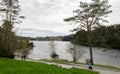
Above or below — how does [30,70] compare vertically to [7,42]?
below

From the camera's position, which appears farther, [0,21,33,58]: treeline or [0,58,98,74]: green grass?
[0,21,33,58]: treeline

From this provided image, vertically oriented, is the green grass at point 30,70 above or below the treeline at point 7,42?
below

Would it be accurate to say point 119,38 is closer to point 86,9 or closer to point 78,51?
point 78,51

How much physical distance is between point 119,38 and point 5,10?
76.6 meters

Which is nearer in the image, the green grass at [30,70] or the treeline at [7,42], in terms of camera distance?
the green grass at [30,70]

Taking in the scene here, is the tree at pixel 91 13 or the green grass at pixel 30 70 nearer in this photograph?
the green grass at pixel 30 70

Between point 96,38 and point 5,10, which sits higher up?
point 5,10

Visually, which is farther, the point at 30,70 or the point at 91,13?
the point at 91,13

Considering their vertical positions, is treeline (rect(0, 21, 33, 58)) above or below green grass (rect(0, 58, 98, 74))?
above

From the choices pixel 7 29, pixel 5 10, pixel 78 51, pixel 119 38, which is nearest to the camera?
pixel 5 10

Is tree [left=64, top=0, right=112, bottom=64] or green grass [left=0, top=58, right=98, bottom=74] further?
tree [left=64, top=0, right=112, bottom=64]

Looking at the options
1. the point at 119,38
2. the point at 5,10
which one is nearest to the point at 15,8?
the point at 5,10

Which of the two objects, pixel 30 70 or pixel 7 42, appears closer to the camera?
pixel 30 70

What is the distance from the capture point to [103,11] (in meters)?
39.0
